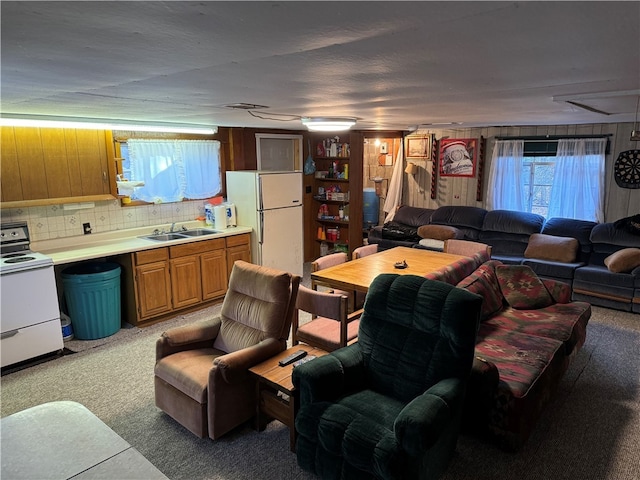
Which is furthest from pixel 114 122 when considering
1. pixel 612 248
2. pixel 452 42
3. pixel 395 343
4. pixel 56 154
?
pixel 612 248

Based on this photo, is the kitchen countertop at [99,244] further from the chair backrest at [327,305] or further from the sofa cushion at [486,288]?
the sofa cushion at [486,288]

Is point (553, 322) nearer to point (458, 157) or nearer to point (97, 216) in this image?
point (458, 157)

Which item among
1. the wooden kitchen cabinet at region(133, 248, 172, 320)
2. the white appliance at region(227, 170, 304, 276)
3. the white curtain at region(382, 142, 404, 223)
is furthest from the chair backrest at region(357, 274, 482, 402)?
the white curtain at region(382, 142, 404, 223)

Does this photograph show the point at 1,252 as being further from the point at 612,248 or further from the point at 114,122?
the point at 612,248

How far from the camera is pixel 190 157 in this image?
5484 millimetres

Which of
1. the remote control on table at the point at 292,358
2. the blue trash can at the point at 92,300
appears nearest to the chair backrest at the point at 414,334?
the remote control on table at the point at 292,358

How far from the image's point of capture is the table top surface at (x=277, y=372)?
269cm

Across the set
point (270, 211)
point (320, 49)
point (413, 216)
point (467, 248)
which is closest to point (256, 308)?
point (320, 49)

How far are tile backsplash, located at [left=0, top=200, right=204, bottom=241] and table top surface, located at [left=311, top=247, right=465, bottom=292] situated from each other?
7.81 feet

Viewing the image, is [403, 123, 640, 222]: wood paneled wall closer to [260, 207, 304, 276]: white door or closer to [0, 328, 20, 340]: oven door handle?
[260, 207, 304, 276]: white door

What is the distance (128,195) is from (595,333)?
5177 mm

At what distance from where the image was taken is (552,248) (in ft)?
18.2

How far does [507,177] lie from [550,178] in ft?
1.86

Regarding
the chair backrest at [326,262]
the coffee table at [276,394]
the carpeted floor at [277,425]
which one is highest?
the chair backrest at [326,262]
